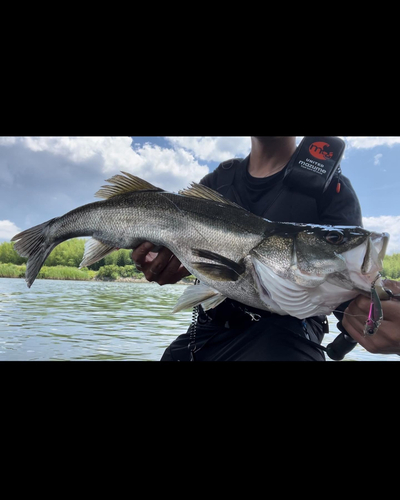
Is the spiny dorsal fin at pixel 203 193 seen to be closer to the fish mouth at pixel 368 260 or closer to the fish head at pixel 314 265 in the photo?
the fish head at pixel 314 265

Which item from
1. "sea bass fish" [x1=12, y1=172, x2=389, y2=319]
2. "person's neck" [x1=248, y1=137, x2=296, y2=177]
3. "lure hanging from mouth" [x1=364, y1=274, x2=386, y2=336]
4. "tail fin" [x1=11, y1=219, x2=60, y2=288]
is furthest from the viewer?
"person's neck" [x1=248, y1=137, x2=296, y2=177]

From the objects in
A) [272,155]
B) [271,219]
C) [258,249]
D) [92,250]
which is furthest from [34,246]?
[272,155]

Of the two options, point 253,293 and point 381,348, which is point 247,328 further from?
point 381,348

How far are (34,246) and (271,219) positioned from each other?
66.8 inches

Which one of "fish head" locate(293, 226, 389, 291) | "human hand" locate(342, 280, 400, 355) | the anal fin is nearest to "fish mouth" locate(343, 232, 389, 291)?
"fish head" locate(293, 226, 389, 291)

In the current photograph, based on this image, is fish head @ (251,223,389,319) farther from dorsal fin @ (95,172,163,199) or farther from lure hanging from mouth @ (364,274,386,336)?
dorsal fin @ (95,172,163,199)

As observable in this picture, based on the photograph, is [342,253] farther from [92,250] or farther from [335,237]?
[92,250]

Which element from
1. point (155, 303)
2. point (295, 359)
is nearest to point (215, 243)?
point (295, 359)

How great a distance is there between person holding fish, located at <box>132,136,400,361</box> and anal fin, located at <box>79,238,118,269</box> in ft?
0.69

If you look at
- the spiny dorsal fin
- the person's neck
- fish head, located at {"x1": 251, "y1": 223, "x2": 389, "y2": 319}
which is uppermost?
the person's neck

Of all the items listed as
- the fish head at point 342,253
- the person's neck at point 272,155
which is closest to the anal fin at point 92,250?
the fish head at point 342,253

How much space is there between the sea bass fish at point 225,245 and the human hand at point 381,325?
72mm

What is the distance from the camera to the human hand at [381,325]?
5.77 feet

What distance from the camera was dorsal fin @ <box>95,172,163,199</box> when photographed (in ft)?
7.67
